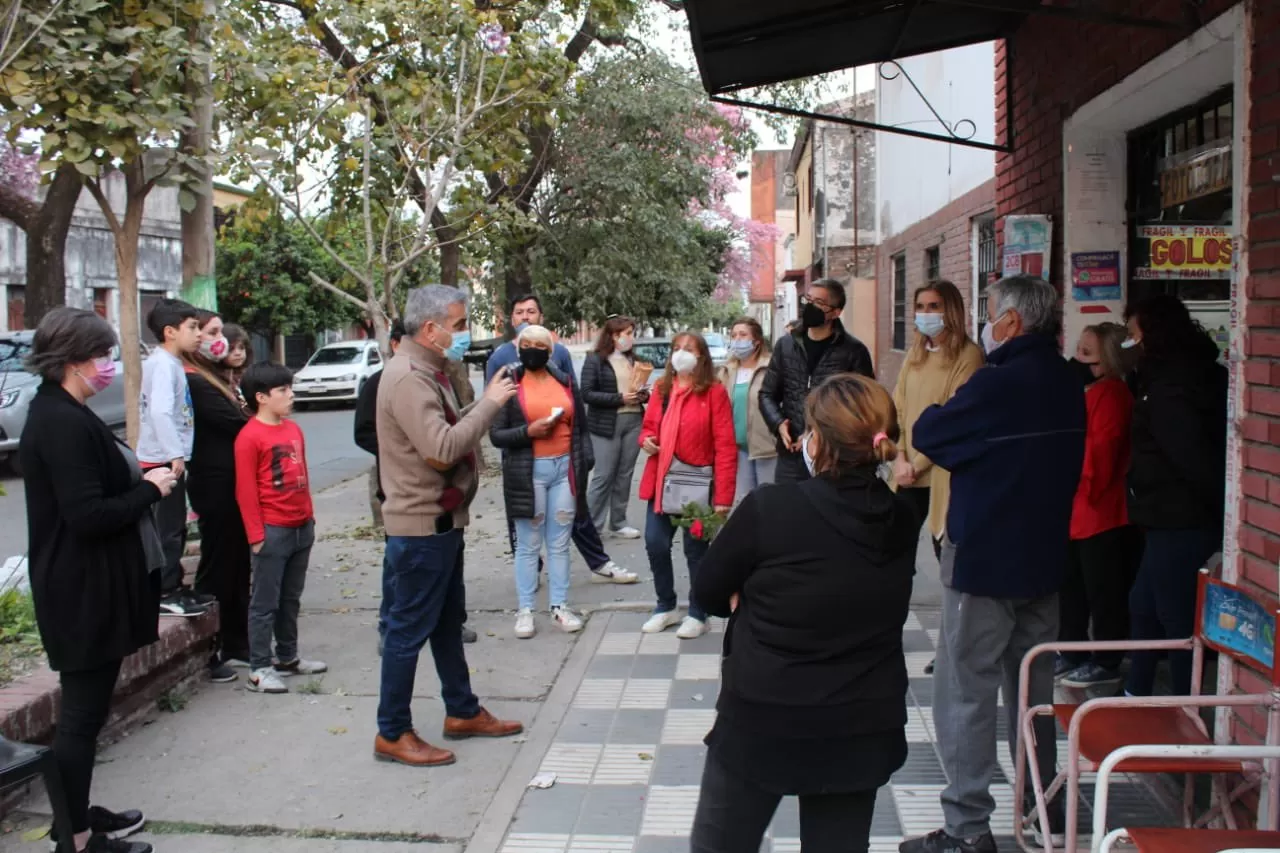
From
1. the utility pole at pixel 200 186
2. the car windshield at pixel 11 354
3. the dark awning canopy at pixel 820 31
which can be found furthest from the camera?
the car windshield at pixel 11 354

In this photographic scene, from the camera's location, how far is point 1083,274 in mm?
5938

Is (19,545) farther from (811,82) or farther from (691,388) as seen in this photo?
(811,82)

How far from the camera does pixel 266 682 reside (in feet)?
18.1

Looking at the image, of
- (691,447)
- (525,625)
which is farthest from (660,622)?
(691,447)

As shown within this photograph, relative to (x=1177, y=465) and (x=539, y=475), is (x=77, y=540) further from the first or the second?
(x=1177, y=465)

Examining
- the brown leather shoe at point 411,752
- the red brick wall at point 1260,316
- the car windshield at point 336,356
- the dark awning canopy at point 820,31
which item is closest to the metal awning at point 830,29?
the dark awning canopy at point 820,31

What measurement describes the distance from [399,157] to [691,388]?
16.6 ft

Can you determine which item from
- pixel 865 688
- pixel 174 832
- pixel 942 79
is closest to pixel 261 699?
pixel 174 832

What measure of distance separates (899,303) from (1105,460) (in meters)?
11.3

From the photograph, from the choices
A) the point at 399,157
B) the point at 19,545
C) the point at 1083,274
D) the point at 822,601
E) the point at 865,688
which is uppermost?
the point at 399,157

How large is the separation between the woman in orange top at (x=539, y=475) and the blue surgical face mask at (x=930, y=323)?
2074 millimetres

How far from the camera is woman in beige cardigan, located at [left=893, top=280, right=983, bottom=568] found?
4.72 m

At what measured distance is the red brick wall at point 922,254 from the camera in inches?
413

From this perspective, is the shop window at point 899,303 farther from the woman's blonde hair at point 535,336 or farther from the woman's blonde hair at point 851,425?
the woman's blonde hair at point 851,425
